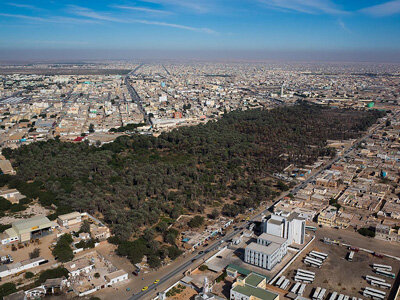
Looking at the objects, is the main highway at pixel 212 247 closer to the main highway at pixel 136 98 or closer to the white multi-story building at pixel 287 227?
the white multi-story building at pixel 287 227

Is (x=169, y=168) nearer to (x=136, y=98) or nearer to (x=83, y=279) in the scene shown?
(x=83, y=279)

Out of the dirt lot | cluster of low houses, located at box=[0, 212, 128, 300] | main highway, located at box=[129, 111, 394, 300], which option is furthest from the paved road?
the dirt lot

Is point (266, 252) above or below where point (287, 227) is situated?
below

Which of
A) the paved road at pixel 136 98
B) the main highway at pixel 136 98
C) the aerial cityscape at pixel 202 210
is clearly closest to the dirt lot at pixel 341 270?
the aerial cityscape at pixel 202 210

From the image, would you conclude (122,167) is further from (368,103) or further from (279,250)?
(368,103)

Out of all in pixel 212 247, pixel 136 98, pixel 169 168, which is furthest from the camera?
pixel 136 98

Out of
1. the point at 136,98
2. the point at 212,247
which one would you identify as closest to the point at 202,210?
the point at 212,247
